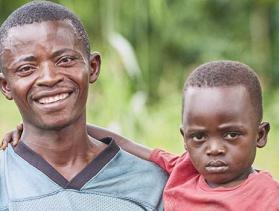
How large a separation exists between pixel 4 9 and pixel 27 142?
23.2ft

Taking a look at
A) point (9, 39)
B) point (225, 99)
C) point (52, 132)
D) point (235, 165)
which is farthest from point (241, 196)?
point (9, 39)

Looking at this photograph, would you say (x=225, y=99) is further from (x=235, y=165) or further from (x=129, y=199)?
(x=129, y=199)

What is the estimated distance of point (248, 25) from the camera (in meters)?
10.8

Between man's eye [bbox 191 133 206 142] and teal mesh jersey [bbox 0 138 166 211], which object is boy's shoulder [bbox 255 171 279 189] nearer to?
man's eye [bbox 191 133 206 142]

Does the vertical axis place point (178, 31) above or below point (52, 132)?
below

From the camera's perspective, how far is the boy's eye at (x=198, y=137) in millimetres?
3260

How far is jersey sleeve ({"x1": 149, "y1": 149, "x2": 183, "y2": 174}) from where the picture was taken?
138 inches

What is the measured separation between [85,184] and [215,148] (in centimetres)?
44

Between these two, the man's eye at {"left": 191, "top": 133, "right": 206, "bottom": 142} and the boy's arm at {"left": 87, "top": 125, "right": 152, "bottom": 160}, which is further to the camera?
the boy's arm at {"left": 87, "top": 125, "right": 152, "bottom": 160}

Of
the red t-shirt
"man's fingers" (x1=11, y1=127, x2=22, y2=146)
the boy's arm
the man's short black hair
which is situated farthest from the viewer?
the boy's arm

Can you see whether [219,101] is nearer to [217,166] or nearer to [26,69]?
[217,166]

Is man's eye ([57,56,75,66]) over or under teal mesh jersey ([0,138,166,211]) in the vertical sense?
over

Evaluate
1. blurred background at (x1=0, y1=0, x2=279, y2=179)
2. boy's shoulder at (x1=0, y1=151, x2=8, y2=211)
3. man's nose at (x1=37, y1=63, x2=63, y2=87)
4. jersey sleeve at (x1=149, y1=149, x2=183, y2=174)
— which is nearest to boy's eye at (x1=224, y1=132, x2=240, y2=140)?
jersey sleeve at (x1=149, y1=149, x2=183, y2=174)

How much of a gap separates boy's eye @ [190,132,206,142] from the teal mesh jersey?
0.27m
